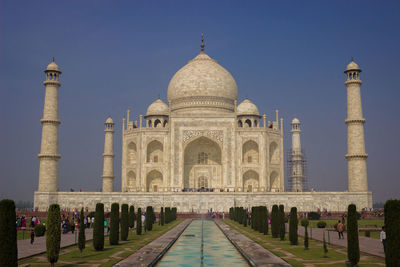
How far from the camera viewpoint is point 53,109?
30.8m

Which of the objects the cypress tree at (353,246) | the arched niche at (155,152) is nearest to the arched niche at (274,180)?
the arched niche at (155,152)

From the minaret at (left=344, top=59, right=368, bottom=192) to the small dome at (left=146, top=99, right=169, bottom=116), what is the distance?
15037 mm

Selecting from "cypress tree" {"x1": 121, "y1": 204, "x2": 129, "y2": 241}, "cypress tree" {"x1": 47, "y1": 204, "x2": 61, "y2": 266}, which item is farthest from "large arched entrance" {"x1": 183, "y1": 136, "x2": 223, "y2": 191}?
"cypress tree" {"x1": 47, "y1": 204, "x2": 61, "y2": 266}

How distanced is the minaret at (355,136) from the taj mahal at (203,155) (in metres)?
0.06

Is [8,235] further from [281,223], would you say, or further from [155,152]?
[155,152]

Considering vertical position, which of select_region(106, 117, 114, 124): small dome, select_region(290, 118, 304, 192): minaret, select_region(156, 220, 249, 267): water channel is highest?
select_region(106, 117, 114, 124): small dome

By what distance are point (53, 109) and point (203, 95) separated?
12.6 meters

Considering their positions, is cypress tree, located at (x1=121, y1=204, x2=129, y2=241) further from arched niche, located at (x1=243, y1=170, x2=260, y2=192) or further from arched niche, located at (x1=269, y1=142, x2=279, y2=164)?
arched niche, located at (x1=269, y1=142, x2=279, y2=164)

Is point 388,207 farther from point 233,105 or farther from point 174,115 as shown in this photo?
point 233,105

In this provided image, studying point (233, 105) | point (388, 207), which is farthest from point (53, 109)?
point (388, 207)

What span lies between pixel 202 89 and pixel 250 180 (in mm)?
8703

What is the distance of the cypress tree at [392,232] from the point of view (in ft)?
25.8

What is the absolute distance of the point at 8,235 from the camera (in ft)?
26.1

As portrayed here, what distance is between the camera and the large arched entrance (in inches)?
1401
